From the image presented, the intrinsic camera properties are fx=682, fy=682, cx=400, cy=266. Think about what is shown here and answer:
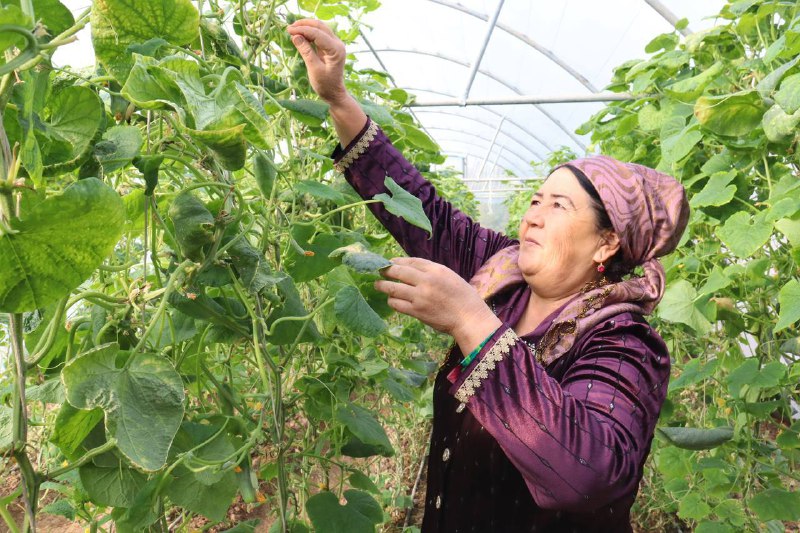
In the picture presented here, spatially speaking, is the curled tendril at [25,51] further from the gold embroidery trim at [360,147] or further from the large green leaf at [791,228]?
the large green leaf at [791,228]

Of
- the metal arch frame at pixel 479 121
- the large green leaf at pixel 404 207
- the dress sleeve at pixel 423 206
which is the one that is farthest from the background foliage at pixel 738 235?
the metal arch frame at pixel 479 121

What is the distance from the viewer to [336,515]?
0.99 metres

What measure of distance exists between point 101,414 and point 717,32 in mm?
1726

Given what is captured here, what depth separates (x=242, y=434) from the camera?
816 millimetres

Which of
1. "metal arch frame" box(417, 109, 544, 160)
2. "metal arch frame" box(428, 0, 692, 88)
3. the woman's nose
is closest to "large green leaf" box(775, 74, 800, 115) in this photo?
the woman's nose

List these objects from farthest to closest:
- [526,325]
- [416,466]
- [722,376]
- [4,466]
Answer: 1. [416,466]
2. [722,376]
3. [526,325]
4. [4,466]

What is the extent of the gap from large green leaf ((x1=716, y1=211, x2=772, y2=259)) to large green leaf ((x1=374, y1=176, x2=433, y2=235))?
0.94 metres

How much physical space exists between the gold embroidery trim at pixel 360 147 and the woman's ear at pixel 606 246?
42cm

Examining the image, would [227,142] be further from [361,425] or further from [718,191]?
[718,191]

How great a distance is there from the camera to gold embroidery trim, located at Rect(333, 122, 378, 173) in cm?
118

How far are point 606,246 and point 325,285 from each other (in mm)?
450

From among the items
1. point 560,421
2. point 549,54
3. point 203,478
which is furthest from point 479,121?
point 203,478

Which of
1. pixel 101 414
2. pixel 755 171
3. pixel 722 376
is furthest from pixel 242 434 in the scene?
pixel 722 376

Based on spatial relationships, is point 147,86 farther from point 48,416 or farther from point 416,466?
point 416,466
